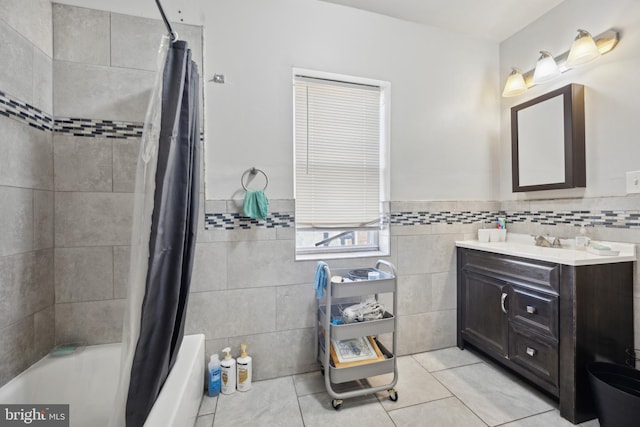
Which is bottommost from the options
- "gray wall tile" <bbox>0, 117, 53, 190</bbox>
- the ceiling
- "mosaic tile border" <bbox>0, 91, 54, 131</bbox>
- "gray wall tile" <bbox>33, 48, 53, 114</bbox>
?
"gray wall tile" <bbox>0, 117, 53, 190</bbox>

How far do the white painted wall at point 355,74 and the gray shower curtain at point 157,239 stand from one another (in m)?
0.51

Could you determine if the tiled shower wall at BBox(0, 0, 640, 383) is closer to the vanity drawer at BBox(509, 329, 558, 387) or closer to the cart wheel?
the cart wheel

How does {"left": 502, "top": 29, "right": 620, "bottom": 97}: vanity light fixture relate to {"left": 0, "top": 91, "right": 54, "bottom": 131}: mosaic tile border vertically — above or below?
above

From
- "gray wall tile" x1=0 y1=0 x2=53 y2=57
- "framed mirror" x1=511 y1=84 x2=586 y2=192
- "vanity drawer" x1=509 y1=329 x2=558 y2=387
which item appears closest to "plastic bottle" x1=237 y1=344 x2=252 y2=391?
"vanity drawer" x1=509 y1=329 x2=558 y2=387

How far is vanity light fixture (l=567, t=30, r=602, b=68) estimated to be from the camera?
5.35 feet

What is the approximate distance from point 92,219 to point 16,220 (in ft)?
0.99

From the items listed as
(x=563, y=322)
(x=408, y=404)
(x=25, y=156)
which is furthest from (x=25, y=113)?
(x=563, y=322)

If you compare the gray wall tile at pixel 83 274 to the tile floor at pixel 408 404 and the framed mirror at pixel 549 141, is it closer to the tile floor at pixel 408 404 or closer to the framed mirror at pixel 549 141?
the tile floor at pixel 408 404

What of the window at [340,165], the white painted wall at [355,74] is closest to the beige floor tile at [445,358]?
the window at [340,165]

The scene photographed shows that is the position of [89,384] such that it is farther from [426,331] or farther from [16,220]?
[426,331]

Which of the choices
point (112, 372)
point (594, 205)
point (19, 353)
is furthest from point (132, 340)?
point (594, 205)

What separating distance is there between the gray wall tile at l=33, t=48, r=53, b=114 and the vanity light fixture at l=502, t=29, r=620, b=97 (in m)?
3.03

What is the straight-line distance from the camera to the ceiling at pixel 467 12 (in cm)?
189

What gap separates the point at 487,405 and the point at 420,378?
0.38 m
